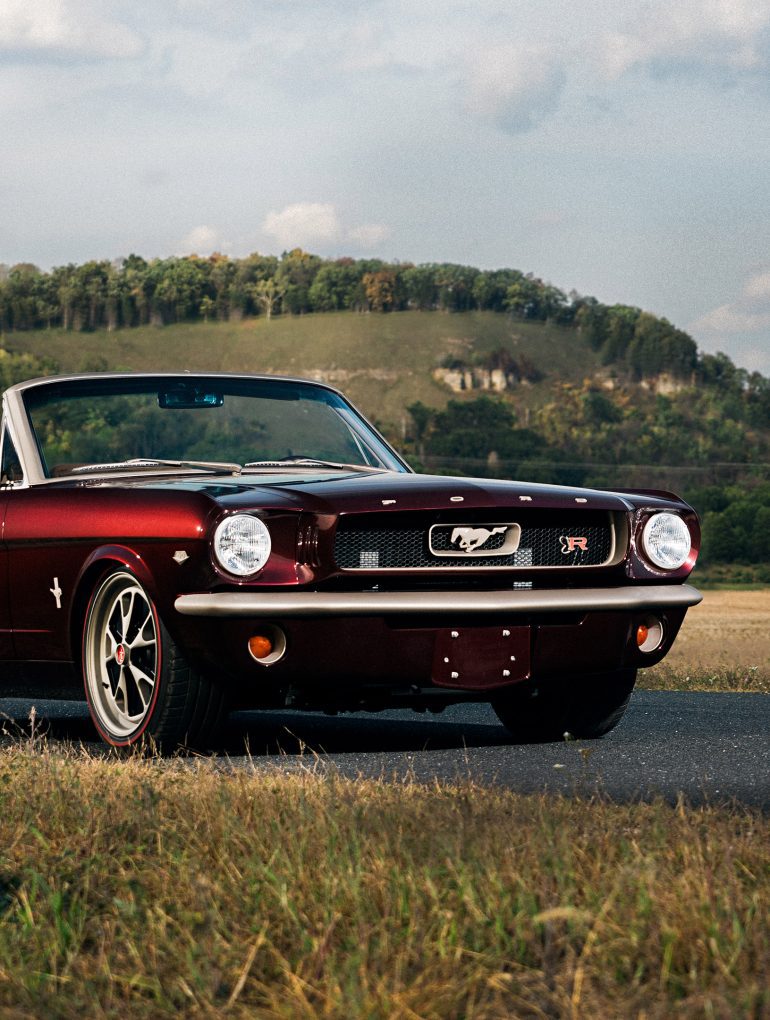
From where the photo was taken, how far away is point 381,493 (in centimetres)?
Result: 650

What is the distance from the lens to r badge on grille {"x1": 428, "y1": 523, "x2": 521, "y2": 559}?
6.49 meters

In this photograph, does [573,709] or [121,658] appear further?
[573,709]

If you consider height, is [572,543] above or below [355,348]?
above

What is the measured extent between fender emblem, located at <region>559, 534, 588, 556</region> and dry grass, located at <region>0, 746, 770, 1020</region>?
6.94 ft

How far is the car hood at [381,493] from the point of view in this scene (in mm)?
6375

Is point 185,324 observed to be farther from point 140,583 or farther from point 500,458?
point 140,583

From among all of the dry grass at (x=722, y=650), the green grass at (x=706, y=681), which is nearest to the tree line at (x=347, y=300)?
the dry grass at (x=722, y=650)

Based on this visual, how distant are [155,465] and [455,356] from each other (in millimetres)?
163492

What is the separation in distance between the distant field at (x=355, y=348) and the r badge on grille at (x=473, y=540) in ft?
456

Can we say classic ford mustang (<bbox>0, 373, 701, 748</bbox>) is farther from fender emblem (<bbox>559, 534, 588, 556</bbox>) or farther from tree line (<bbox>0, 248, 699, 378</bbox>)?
tree line (<bbox>0, 248, 699, 378</bbox>)

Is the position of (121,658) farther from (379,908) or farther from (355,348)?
(355,348)

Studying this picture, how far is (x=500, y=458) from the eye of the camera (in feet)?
449

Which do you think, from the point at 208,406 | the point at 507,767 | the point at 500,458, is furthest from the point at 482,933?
the point at 500,458

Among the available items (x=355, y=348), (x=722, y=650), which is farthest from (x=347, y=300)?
(x=722, y=650)
